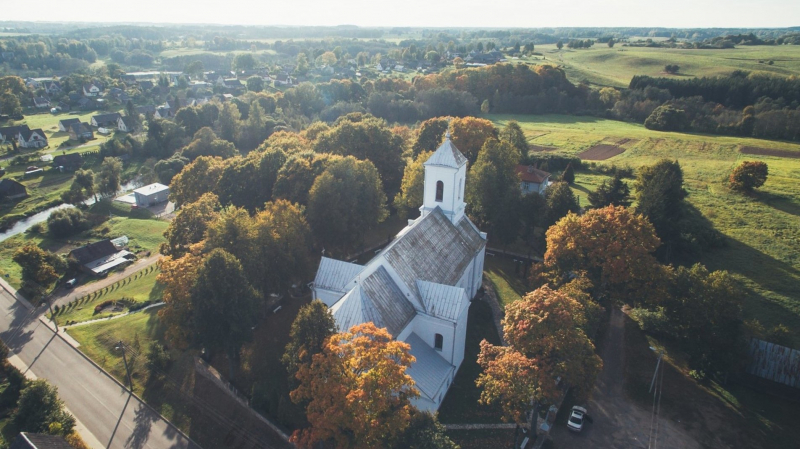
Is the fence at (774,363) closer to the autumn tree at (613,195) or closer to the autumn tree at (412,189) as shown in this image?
the autumn tree at (613,195)

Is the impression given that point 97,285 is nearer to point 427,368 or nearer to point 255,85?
point 427,368

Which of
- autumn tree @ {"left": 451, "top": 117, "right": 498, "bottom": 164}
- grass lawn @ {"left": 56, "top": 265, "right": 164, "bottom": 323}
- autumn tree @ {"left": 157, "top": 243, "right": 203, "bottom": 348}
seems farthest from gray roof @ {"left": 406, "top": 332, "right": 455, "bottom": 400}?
autumn tree @ {"left": 451, "top": 117, "right": 498, "bottom": 164}

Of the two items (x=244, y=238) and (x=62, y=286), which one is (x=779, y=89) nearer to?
(x=244, y=238)

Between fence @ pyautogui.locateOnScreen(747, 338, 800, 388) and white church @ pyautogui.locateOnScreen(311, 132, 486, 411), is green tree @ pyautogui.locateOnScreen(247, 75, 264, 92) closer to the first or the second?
white church @ pyautogui.locateOnScreen(311, 132, 486, 411)

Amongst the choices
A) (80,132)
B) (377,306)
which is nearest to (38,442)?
(377,306)

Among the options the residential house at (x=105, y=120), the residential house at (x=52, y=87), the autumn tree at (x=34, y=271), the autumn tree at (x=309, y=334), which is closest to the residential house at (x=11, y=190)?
the autumn tree at (x=34, y=271)

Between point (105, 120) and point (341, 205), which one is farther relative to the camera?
point (105, 120)

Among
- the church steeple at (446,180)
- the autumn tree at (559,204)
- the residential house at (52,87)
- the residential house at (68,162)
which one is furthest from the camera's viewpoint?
the residential house at (52,87)
